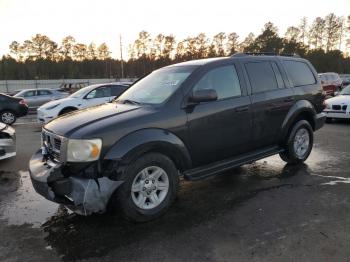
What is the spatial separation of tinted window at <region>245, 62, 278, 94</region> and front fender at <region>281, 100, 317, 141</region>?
573mm

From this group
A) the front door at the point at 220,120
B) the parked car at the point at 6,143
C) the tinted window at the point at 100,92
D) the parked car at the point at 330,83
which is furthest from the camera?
the parked car at the point at 330,83

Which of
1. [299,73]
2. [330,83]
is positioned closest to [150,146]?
[299,73]

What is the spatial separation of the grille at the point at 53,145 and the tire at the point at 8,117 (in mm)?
11300

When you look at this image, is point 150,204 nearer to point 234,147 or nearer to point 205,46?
point 234,147

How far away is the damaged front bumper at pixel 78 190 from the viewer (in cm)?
364

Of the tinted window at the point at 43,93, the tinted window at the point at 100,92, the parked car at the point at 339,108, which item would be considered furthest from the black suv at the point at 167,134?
the tinted window at the point at 43,93

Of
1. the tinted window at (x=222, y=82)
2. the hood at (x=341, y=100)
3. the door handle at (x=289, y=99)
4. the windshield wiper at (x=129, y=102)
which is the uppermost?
the tinted window at (x=222, y=82)

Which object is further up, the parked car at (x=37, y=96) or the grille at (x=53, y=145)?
the grille at (x=53, y=145)

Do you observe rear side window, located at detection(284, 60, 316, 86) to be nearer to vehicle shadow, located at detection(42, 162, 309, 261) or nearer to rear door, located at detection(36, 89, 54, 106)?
vehicle shadow, located at detection(42, 162, 309, 261)

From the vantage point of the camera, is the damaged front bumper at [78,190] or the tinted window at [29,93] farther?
the tinted window at [29,93]

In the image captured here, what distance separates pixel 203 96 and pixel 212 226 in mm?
→ 1578

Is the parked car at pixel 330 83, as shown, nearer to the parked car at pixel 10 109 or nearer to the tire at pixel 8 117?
the parked car at pixel 10 109

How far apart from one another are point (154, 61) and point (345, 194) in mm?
84132

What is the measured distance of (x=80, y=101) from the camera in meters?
12.4
